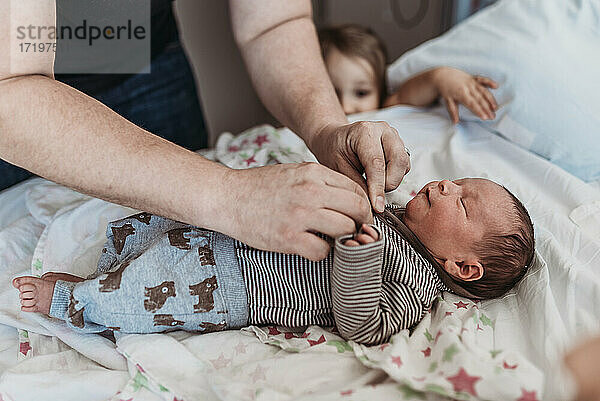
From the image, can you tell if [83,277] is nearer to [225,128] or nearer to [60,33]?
[60,33]

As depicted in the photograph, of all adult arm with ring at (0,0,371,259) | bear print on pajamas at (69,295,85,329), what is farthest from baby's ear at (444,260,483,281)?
A: bear print on pajamas at (69,295,85,329)

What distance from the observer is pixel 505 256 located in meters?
0.96

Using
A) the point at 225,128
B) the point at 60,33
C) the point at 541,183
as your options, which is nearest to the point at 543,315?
the point at 541,183

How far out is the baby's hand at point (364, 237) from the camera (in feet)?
2.66

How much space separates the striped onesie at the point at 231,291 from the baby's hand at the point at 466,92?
54 centimetres

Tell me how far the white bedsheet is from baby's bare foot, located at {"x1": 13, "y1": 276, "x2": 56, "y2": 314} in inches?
1.2

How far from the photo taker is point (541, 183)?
121cm

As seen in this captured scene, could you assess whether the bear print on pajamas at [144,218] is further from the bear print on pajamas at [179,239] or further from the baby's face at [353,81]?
the baby's face at [353,81]

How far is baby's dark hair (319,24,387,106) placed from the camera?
1.89 meters

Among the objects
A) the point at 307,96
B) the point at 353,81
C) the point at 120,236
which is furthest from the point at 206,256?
the point at 353,81

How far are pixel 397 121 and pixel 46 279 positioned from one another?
2.82ft

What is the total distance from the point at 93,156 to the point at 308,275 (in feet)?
1.18

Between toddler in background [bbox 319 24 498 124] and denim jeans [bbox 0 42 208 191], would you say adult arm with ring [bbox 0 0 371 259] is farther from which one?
toddler in background [bbox 319 24 498 124]

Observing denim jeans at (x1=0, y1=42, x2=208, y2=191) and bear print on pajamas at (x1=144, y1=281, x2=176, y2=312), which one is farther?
denim jeans at (x1=0, y1=42, x2=208, y2=191)
